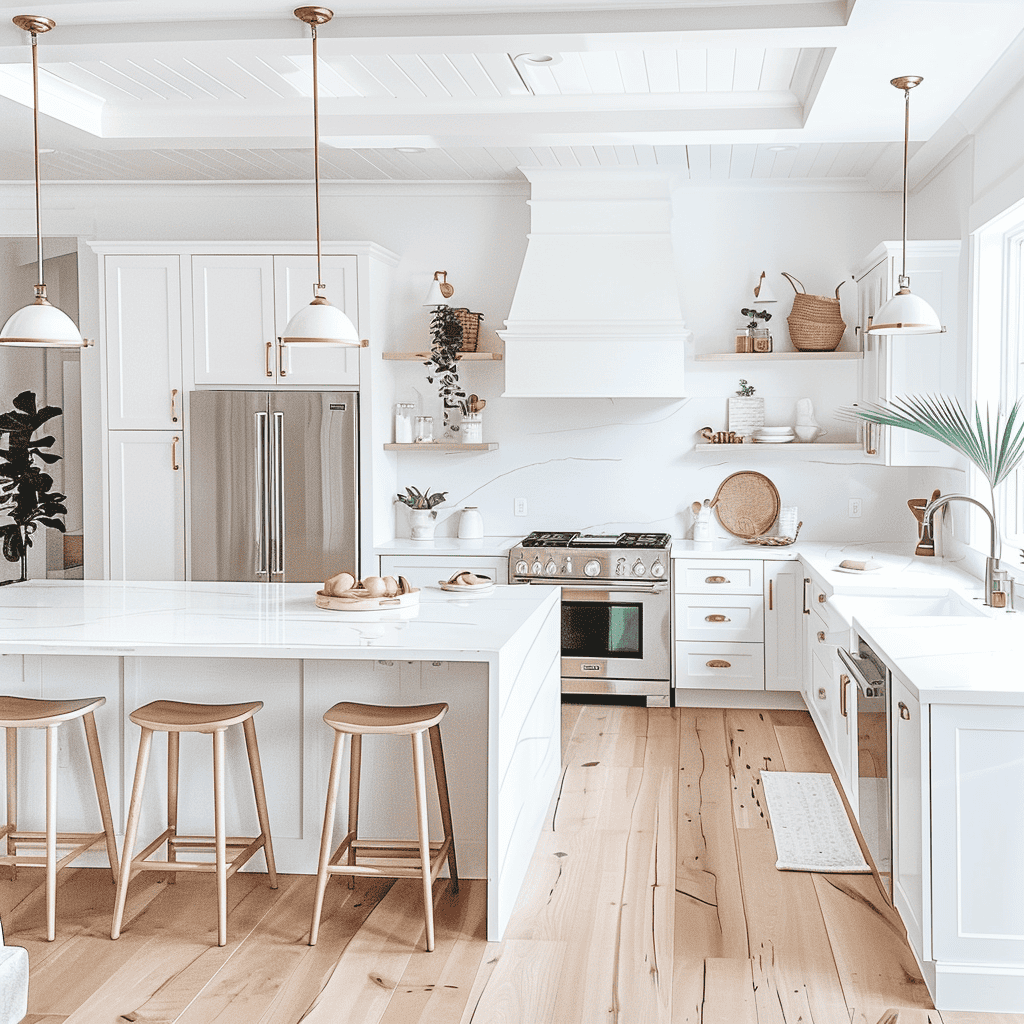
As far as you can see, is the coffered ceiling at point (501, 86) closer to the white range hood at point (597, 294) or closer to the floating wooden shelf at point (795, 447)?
the white range hood at point (597, 294)

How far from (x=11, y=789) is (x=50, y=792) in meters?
0.43

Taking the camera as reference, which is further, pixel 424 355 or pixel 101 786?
pixel 424 355

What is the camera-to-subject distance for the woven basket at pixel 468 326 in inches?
226

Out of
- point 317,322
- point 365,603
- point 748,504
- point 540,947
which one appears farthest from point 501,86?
point 540,947

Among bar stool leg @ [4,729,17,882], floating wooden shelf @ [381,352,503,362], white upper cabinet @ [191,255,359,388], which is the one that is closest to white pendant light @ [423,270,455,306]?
floating wooden shelf @ [381,352,503,362]

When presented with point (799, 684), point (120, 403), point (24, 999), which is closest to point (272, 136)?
point (120, 403)

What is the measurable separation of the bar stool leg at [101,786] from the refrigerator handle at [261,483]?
6.83 ft

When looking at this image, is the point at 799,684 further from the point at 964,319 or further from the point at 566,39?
the point at 566,39

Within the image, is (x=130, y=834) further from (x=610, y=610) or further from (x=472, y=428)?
(x=472, y=428)

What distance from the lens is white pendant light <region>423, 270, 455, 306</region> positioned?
5.78m

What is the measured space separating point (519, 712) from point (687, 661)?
2.29m

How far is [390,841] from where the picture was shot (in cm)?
329

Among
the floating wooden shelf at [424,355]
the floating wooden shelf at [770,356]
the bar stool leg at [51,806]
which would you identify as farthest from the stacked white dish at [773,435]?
the bar stool leg at [51,806]

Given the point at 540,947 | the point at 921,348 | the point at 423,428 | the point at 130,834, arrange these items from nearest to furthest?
the point at 540,947
the point at 130,834
the point at 921,348
the point at 423,428
